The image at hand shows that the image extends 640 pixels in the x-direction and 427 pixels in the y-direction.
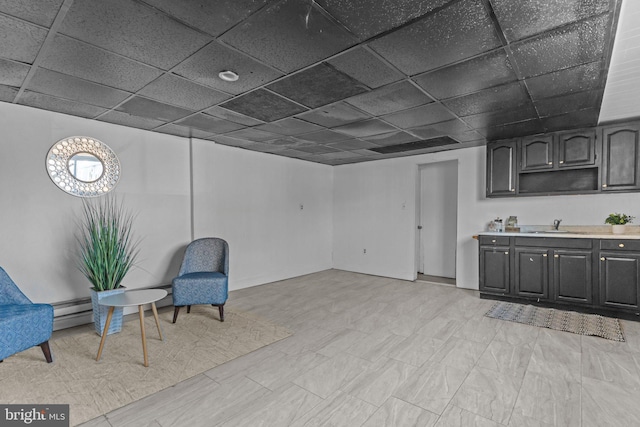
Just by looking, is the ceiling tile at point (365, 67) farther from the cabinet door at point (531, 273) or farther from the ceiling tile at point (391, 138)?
the cabinet door at point (531, 273)

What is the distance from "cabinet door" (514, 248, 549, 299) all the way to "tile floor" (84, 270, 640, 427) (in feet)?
2.79

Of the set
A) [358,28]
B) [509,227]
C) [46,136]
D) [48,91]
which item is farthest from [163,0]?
[509,227]

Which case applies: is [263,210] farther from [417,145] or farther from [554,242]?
[554,242]

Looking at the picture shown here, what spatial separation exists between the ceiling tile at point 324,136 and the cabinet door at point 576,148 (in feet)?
9.36

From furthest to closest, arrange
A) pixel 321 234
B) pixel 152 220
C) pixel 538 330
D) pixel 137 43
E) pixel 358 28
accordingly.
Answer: pixel 321 234 → pixel 152 220 → pixel 538 330 → pixel 137 43 → pixel 358 28

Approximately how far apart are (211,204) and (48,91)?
92.7 inches

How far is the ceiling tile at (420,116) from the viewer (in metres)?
3.28

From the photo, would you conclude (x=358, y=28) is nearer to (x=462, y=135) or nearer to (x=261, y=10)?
(x=261, y=10)

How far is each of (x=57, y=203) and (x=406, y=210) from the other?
5.20 metres

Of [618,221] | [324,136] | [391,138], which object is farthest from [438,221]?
[324,136]

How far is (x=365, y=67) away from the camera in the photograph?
237 cm

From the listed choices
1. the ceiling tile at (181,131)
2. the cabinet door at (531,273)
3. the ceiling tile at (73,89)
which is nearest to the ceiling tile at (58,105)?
the ceiling tile at (73,89)

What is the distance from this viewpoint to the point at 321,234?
6.84 m

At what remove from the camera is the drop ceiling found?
1.73 metres
